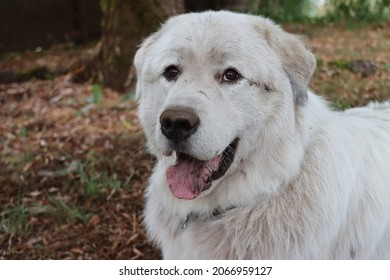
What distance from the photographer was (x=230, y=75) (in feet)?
7.48

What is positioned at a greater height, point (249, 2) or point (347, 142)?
point (347, 142)

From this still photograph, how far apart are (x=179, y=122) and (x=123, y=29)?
11.7 feet

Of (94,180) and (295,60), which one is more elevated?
(295,60)

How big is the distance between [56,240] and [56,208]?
307 mm

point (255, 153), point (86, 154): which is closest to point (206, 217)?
point (255, 153)

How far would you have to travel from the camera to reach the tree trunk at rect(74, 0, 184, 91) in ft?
16.7

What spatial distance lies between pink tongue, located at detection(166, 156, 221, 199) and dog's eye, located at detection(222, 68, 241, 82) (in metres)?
0.37

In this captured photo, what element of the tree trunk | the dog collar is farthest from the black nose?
the tree trunk

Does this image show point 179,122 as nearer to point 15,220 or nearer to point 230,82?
point 230,82

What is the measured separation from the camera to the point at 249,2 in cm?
691

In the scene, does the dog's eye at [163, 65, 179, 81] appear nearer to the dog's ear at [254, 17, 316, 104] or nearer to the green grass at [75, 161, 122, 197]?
the dog's ear at [254, 17, 316, 104]

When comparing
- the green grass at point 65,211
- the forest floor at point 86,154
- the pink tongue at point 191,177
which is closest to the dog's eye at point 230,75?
the pink tongue at point 191,177
